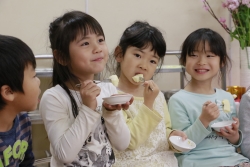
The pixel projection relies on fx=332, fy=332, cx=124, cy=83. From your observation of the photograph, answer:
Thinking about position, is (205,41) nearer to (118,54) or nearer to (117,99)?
(118,54)

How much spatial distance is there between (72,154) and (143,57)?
1.88 ft

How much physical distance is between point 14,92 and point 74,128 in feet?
0.71

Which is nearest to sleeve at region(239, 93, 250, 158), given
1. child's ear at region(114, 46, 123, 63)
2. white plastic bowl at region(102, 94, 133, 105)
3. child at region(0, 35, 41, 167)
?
child's ear at region(114, 46, 123, 63)

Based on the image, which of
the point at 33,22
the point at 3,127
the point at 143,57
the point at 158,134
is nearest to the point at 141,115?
the point at 158,134

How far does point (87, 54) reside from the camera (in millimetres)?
1142

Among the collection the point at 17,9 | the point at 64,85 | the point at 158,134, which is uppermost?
the point at 17,9

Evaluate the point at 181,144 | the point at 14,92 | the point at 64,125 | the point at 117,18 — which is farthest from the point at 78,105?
the point at 117,18

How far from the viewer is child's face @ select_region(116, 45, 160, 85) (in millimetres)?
1438

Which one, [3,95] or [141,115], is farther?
[141,115]

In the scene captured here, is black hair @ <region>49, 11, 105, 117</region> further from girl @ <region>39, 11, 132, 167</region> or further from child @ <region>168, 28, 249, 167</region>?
child @ <region>168, 28, 249, 167</region>

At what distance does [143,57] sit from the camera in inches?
56.9

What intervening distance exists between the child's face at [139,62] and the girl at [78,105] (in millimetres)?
258

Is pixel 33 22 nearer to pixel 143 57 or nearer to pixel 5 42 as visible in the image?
pixel 143 57

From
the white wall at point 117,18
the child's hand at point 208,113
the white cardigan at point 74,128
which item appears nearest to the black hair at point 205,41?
the child's hand at point 208,113
